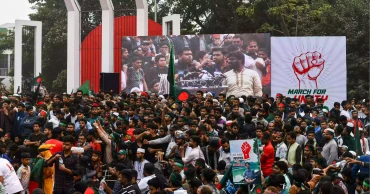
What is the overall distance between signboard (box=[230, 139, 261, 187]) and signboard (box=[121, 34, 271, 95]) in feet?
46.7

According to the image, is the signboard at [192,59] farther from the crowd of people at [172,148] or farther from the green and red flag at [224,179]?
the green and red flag at [224,179]

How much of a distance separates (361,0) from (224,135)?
22.4m

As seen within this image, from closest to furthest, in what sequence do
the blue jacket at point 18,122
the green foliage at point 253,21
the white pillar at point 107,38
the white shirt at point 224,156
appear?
the white shirt at point 224,156 < the blue jacket at point 18,122 < the white pillar at point 107,38 < the green foliage at point 253,21

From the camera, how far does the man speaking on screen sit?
26438 millimetres

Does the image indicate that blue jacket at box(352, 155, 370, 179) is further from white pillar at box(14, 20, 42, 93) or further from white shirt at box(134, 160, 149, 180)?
white pillar at box(14, 20, 42, 93)

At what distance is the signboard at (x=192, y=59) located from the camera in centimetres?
2662

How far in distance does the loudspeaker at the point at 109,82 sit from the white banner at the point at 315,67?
5424 mm

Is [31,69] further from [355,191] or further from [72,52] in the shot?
[355,191]

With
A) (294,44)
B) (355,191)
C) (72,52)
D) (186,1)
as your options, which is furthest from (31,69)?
(355,191)

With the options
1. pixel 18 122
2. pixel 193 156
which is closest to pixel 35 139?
pixel 18 122

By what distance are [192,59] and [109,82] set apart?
3.21m

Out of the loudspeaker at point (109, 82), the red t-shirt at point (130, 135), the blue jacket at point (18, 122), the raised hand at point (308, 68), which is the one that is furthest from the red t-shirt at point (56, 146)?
the loudspeaker at point (109, 82)

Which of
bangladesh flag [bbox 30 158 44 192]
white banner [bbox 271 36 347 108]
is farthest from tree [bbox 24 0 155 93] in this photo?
bangladesh flag [bbox 30 158 44 192]

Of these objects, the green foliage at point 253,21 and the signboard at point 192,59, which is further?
the green foliage at point 253,21
